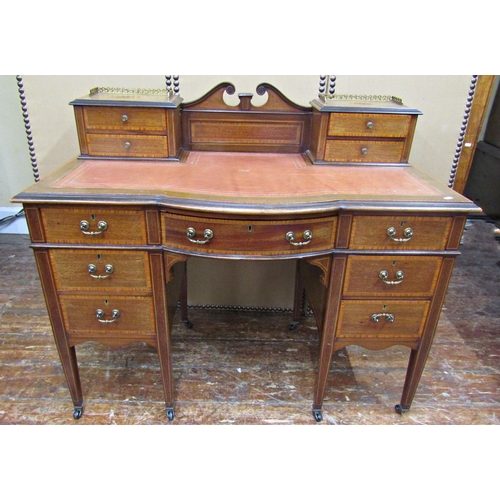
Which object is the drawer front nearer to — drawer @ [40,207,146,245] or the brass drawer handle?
drawer @ [40,207,146,245]

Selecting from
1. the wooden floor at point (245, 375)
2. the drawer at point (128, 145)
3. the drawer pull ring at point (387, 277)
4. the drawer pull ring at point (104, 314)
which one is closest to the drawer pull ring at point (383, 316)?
the drawer pull ring at point (387, 277)

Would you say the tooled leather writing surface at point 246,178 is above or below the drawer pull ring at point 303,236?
above

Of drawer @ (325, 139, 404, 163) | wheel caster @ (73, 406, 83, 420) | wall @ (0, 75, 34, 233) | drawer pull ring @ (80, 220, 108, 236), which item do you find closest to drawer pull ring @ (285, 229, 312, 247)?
drawer @ (325, 139, 404, 163)

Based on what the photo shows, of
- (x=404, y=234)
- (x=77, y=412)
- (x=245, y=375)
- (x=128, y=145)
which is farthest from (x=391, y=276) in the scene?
(x=77, y=412)

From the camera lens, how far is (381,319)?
4.92 ft

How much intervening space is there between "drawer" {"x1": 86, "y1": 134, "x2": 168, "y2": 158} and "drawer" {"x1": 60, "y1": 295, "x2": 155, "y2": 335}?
2.13 ft

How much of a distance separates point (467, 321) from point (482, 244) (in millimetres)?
1262

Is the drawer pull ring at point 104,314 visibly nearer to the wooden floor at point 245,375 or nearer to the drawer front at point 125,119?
the wooden floor at point 245,375

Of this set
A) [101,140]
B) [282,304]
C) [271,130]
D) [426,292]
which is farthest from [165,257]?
[282,304]

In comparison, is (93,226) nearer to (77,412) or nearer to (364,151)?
(77,412)

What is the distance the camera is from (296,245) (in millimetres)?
1347

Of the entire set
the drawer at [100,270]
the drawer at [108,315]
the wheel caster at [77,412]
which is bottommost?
the wheel caster at [77,412]

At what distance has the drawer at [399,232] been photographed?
134 centimetres

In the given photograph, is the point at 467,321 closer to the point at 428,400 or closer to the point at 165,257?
the point at 428,400
